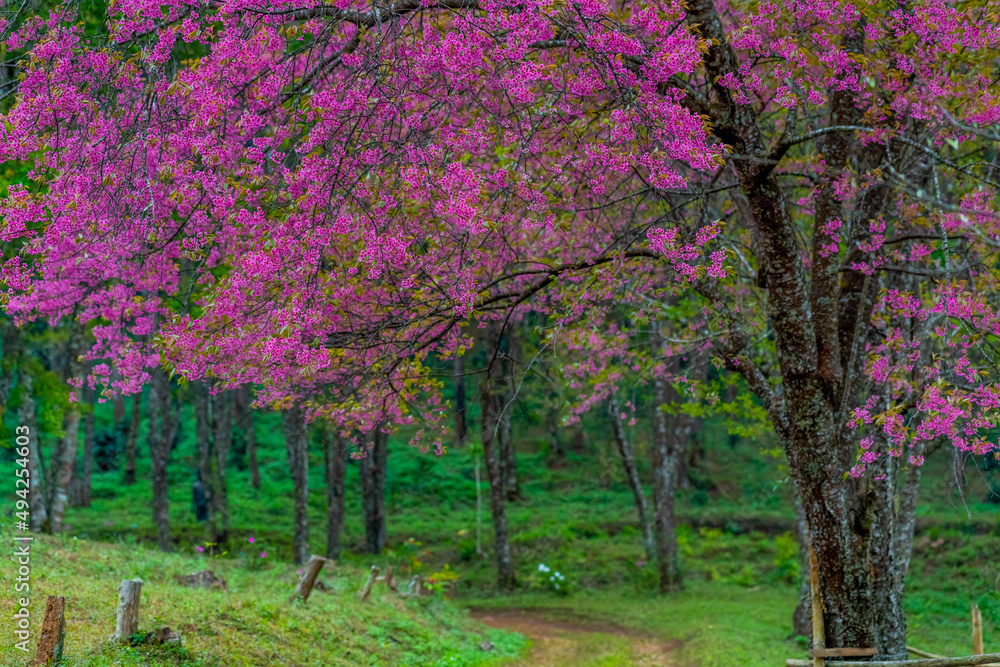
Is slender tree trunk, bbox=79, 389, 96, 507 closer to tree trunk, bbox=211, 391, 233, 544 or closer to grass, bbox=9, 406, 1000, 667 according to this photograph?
grass, bbox=9, 406, 1000, 667

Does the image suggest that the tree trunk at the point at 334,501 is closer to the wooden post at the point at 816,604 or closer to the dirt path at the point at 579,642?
the dirt path at the point at 579,642

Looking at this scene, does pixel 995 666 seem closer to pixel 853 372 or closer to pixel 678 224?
pixel 853 372

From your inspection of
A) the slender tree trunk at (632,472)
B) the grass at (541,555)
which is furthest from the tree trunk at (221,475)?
the slender tree trunk at (632,472)

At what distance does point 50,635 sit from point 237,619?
287 centimetres

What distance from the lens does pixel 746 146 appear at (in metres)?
6.36

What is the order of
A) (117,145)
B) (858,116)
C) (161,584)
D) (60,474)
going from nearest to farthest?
(117,145)
(858,116)
(161,584)
(60,474)

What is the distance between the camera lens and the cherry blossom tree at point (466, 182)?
5.52 metres

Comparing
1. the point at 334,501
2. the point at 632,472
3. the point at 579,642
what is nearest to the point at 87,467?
the point at 334,501

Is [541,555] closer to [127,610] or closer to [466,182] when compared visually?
[127,610]

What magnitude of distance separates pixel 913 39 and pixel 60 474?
49.1ft

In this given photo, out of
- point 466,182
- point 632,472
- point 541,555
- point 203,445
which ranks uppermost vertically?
point 466,182

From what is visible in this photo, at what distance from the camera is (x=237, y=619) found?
8.34 metres

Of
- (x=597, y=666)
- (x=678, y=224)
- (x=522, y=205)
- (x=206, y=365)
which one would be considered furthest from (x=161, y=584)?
(x=678, y=224)

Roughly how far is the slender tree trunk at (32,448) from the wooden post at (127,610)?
27.2 ft
